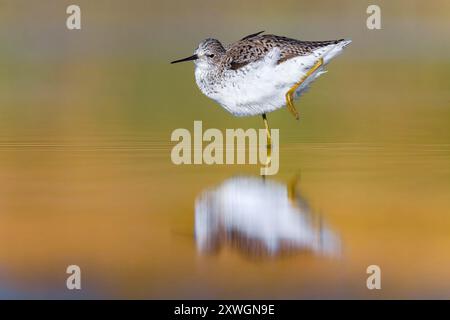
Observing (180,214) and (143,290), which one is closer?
(143,290)

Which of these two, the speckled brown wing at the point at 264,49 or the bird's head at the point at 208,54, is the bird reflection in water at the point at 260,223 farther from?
the bird's head at the point at 208,54

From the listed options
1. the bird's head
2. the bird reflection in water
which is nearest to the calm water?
the bird reflection in water

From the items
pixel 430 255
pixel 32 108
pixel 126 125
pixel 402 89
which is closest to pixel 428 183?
pixel 430 255

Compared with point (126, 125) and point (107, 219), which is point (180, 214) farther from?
point (126, 125)

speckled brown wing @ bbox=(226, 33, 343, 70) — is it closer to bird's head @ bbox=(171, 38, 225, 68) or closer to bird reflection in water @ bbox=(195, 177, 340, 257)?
bird's head @ bbox=(171, 38, 225, 68)

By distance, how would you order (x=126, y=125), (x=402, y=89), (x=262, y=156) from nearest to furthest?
1. (x=262, y=156)
2. (x=126, y=125)
3. (x=402, y=89)

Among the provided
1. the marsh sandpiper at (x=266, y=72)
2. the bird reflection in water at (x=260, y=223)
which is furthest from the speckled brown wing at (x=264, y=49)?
the bird reflection in water at (x=260, y=223)
